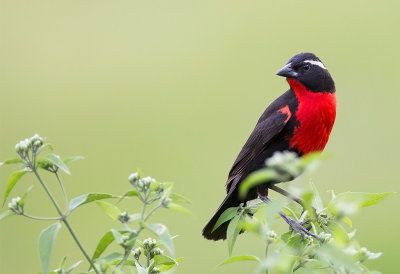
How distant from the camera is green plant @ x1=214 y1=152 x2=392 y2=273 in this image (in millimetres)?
1895

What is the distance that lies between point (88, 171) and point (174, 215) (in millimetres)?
1840

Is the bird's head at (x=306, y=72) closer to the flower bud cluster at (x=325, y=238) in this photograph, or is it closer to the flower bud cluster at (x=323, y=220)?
the flower bud cluster at (x=323, y=220)

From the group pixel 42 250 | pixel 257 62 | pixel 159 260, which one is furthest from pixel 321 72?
pixel 257 62

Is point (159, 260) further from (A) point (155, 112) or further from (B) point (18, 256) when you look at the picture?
(A) point (155, 112)

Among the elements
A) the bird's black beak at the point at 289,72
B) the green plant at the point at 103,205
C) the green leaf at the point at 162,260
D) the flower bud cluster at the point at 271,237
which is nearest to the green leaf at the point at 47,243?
the green plant at the point at 103,205

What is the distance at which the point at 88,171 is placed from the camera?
11930 mm

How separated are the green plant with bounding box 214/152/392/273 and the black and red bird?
969 millimetres

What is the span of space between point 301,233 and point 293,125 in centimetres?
164

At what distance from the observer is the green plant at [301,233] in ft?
6.22

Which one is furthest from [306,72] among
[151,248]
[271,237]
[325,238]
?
[271,237]

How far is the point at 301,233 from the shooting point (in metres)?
2.80

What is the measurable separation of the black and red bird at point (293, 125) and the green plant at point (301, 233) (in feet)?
3.18

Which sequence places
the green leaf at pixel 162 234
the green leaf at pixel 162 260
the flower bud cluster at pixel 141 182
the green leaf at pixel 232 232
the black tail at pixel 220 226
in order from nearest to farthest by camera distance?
the green leaf at pixel 162 234 → the flower bud cluster at pixel 141 182 → the green leaf at pixel 162 260 → the green leaf at pixel 232 232 → the black tail at pixel 220 226

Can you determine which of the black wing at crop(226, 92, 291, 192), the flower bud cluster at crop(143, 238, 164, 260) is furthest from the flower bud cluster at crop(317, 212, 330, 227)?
the black wing at crop(226, 92, 291, 192)
